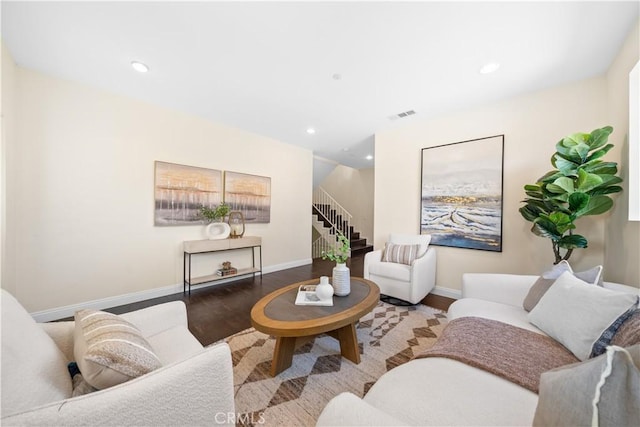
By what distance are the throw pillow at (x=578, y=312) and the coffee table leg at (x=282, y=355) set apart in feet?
5.14

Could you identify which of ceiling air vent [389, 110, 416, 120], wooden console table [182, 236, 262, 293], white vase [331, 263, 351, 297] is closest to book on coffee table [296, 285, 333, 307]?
white vase [331, 263, 351, 297]

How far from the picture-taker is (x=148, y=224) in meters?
3.03

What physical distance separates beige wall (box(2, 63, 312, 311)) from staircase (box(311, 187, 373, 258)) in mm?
3177

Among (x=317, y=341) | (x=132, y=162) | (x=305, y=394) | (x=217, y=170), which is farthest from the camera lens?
(x=217, y=170)

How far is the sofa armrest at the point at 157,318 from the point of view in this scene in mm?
1315

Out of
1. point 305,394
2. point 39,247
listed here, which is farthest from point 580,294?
point 39,247

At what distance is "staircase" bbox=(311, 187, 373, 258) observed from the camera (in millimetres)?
6125

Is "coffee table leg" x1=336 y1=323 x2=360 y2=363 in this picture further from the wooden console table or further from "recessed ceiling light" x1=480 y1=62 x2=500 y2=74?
"recessed ceiling light" x1=480 y1=62 x2=500 y2=74

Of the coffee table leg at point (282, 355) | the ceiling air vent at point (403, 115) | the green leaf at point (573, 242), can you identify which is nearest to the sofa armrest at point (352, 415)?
the coffee table leg at point (282, 355)

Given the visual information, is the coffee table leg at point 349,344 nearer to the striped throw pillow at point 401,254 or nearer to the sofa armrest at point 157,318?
the sofa armrest at point 157,318

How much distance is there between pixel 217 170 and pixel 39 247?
81.5 inches

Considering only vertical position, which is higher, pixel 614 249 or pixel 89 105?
pixel 89 105

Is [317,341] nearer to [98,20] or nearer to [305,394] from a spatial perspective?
[305,394]

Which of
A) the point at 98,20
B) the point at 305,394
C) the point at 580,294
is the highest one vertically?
the point at 98,20
